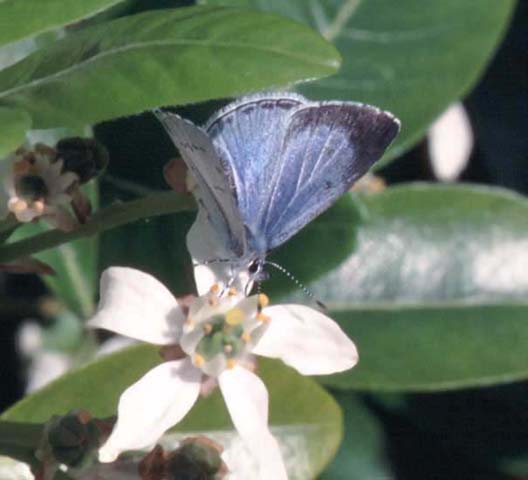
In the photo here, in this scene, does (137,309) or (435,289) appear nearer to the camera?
(137,309)

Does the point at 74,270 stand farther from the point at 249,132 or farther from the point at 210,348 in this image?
the point at 249,132

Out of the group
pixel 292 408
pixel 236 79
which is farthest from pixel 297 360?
pixel 236 79

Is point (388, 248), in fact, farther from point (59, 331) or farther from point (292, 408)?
point (59, 331)

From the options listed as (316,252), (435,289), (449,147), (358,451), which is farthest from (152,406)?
(449,147)

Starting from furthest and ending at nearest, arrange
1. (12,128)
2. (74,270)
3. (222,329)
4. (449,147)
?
(449,147), (74,270), (222,329), (12,128)

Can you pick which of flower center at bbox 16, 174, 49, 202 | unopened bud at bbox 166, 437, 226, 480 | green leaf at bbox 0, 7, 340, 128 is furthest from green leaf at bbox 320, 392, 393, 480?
green leaf at bbox 0, 7, 340, 128

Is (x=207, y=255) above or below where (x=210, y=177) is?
below

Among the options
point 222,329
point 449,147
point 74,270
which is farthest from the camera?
point 449,147

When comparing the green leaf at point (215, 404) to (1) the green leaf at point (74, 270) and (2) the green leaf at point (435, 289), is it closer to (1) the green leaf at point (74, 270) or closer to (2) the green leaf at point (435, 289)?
(2) the green leaf at point (435, 289)
